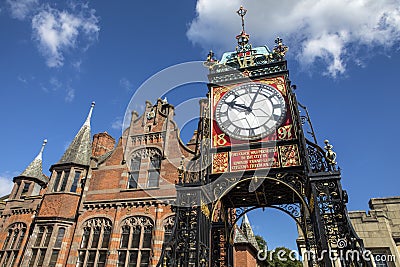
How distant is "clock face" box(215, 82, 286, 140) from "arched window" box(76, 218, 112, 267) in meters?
9.83

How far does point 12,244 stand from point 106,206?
7.54 metres

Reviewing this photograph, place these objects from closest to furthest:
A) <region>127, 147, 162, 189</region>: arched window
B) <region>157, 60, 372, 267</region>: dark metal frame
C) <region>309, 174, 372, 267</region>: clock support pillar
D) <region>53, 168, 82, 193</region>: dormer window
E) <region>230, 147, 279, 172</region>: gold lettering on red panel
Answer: <region>309, 174, 372, 267</region>: clock support pillar, <region>157, 60, 372, 267</region>: dark metal frame, <region>230, 147, 279, 172</region>: gold lettering on red panel, <region>127, 147, 162, 189</region>: arched window, <region>53, 168, 82, 193</region>: dormer window

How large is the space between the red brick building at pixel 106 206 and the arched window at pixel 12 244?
2.1 inches

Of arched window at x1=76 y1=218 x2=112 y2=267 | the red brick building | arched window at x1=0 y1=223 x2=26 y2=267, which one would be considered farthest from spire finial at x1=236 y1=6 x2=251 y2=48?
arched window at x1=0 y1=223 x2=26 y2=267

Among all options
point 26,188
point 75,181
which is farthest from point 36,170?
point 75,181

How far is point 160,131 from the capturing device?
57.0 feet

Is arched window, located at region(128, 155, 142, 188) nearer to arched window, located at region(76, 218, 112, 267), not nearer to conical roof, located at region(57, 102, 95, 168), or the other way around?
arched window, located at region(76, 218, 112, 267)

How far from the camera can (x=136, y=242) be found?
14.5 metres

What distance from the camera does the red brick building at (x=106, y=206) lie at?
572 inches

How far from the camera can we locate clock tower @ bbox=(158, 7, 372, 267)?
684cm

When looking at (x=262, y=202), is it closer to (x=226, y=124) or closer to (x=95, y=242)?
(x=226, y=124)

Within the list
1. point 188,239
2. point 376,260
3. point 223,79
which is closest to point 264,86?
point 223,79

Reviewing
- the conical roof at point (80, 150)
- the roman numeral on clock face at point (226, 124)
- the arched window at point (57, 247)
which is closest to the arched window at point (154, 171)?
the conical roof at point (80, 150)

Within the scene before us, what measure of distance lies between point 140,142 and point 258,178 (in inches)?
428
